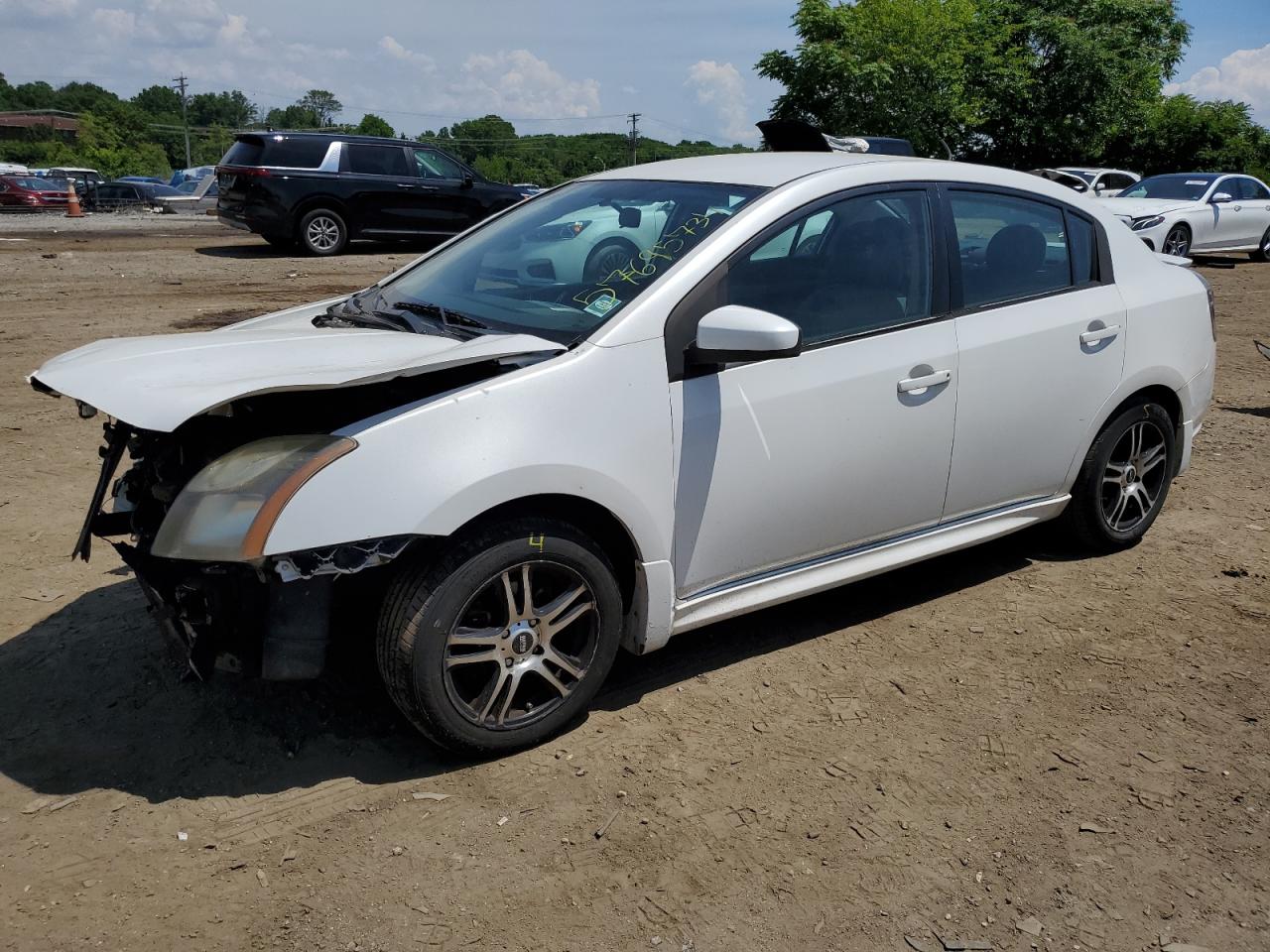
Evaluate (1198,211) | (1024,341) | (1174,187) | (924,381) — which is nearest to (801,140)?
(1024,341)

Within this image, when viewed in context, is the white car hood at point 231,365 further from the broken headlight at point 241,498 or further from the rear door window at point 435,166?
the rear door window at point 435,166

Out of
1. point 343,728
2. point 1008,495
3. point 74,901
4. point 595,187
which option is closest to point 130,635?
point 343,728

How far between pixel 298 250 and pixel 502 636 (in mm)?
15640

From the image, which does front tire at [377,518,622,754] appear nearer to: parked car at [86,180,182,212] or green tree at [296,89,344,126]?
parked car at [86,180,182,212]

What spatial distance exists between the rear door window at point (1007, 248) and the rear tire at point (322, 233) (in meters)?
14.4

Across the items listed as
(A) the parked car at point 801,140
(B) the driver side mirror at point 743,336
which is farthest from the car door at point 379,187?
(B) the driver side mirror at point 743,336

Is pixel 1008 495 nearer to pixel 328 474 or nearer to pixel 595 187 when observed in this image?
pixel 595 187

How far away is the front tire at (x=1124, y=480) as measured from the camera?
4758mm

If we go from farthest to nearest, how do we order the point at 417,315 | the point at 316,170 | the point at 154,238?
the point at 154,238 → the point at 316,170 → the point at 417,315

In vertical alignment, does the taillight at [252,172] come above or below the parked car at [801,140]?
above

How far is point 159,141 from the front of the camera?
113 m

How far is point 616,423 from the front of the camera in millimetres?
3316

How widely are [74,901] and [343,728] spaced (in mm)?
936

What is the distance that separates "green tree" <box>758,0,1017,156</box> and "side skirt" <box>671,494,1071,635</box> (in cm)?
3730
